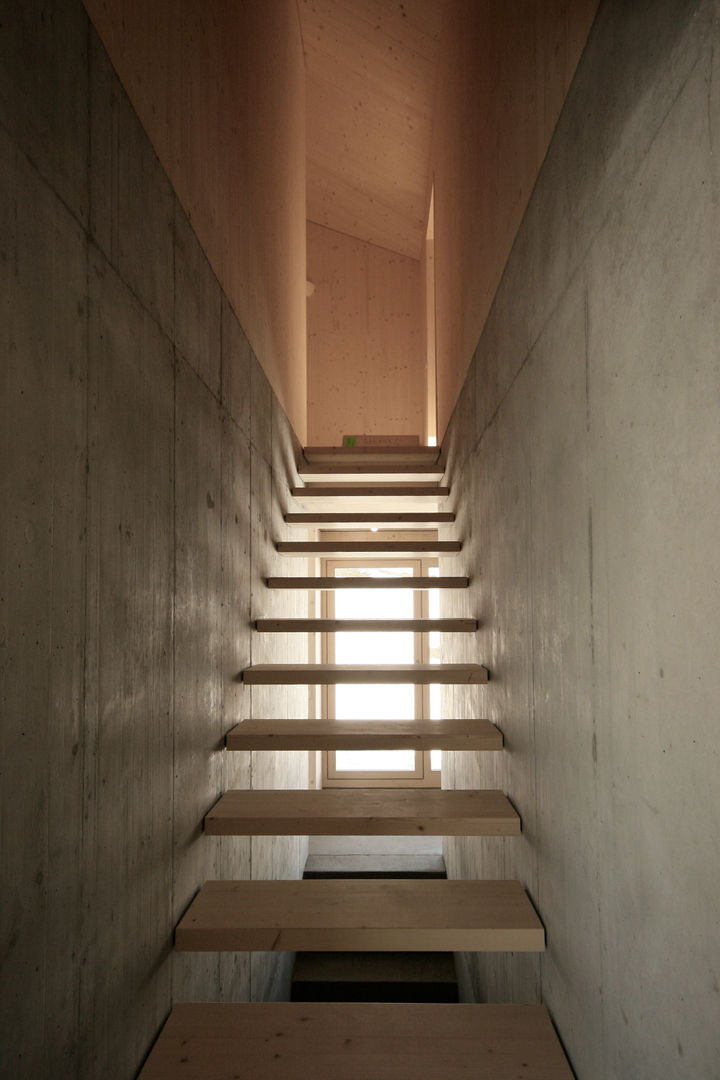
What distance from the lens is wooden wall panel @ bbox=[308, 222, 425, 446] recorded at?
23.8ft

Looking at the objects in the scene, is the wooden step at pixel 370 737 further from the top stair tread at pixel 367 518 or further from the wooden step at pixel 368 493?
the wooden step at pixel 368 493

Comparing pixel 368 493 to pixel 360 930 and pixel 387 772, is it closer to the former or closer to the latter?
pixel 360 930

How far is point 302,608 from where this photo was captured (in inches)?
193

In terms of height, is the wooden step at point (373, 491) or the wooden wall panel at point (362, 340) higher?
the wooden wall panel at point (362, 340)

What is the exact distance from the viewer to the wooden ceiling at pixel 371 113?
4371mm

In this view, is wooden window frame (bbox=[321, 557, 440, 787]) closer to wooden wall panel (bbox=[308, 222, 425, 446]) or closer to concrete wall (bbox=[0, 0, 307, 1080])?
wooden wall panel (bbox=[308, 222, 425, 446])

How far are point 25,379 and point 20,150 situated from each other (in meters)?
0.35

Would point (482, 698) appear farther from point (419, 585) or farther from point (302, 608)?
point (302, 608)

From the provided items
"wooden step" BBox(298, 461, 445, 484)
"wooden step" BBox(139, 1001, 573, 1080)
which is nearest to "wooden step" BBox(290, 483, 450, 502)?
"wooden step" BBox(298, 461, 445, 484)

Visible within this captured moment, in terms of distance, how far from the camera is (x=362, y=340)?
7.35 meters

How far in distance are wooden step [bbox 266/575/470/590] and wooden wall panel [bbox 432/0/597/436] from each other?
1.11m

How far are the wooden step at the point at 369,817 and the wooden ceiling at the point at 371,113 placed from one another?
15.0 ft

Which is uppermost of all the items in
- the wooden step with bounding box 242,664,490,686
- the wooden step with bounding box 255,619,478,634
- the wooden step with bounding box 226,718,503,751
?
the wooden step with bounding box 255,619,478,634

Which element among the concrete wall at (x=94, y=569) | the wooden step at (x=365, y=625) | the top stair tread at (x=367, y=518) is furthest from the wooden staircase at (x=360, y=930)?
the top stair tread at (x=367, y=518)
